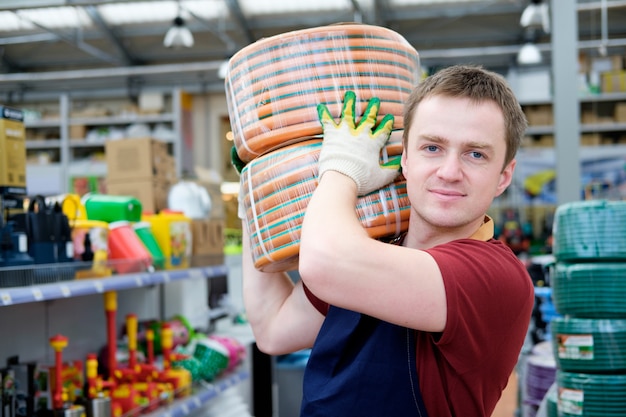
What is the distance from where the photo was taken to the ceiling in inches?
499

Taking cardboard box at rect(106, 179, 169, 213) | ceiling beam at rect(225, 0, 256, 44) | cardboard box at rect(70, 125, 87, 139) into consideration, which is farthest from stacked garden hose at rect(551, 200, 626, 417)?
cardboard box at rect(70, 125, 87, 139)

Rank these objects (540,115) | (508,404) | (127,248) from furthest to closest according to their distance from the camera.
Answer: (540,115)
(508,404)
(127,248)

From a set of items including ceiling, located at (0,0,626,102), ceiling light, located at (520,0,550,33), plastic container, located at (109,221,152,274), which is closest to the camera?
plastic container, located at (109,221,152,274)

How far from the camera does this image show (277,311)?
1.83m

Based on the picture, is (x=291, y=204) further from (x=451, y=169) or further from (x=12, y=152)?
(x=12, y=152)

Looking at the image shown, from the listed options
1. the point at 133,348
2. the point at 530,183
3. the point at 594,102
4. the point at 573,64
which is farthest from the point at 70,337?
the point at 594,102

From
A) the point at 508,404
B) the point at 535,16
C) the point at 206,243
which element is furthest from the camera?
the point at 535,16

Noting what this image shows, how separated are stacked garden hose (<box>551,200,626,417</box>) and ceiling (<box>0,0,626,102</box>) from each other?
876 cm

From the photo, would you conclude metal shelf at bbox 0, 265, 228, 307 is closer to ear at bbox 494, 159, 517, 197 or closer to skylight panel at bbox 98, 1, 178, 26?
ear at bbox 494, 159, 517, 197

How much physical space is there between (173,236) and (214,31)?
27.8 ft

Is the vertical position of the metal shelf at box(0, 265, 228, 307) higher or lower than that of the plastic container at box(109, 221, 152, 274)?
lower

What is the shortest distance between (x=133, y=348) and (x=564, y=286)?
7.12ft

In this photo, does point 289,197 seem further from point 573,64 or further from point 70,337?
point 573,64

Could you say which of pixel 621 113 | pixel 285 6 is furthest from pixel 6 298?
pixel 285 6
